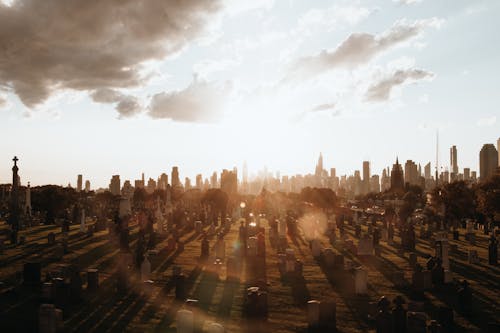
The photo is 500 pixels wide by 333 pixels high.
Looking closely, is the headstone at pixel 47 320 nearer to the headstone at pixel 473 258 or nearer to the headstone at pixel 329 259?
the headstone at pixel 329 259

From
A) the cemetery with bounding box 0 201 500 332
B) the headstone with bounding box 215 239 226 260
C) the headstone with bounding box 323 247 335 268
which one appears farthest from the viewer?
the headstone with bounding box 215 239 226 260

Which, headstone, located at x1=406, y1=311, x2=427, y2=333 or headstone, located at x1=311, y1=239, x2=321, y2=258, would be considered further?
headstone, located at x1=311, y1=239, x2=321, y2=258

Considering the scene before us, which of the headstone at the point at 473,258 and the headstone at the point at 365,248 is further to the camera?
the headstone at the point at 365,248

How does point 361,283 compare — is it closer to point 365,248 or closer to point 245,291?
point 245,291

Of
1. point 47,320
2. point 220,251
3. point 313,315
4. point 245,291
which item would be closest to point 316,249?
point 220,251

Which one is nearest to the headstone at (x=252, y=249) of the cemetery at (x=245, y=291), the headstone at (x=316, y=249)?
the cemetery at (x=245, y=291)

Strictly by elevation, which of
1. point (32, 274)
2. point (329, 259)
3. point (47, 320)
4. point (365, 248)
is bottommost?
point (329, 259)

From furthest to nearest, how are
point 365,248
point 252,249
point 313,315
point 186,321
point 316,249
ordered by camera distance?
point 365,248
point 316,249
point 252,249
point 313,315
point 186,321

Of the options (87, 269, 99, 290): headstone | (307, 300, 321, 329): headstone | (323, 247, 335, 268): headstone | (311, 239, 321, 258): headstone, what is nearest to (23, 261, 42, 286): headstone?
(87, 269, 99, 290): headstone

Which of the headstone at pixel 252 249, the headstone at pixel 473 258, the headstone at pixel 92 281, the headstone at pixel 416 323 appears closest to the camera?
the headstone at pixel 416 323

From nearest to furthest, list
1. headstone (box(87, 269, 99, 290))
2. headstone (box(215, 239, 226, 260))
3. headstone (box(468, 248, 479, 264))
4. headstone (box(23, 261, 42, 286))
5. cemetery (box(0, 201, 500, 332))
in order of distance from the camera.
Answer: cemetery (box(0, 201, 500, 332)), headstone (box(87, 269, 99, 290)), headstone (box(23, 261, 42, 286)), headstone (box(468, 248, 479, 264)), headstone (box(215, 239, 226, 260))

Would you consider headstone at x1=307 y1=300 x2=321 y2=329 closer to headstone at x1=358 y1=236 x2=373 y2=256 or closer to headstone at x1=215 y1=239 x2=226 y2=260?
headstone at x1=215 y1=239 x2=226 y2=260

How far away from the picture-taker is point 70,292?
1453 centimetres

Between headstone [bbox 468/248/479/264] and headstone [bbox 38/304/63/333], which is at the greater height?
headstone [bbox 38/304/63/333]
